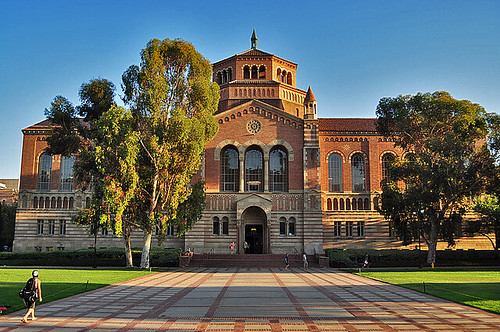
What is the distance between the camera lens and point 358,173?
5419cm

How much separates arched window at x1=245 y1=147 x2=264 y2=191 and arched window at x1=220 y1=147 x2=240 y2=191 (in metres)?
1.21

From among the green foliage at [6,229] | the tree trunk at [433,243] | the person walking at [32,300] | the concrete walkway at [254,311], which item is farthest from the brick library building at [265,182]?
the person walking at [32,300]

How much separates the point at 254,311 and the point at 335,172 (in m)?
39.9

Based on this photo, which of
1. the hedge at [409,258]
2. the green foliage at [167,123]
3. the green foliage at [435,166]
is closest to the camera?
the green foliage at [167,123]

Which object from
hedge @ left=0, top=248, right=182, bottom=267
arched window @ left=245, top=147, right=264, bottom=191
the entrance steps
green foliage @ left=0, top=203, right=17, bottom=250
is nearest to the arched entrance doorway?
arched window @ left=245, top=147, right=264, bottom=191

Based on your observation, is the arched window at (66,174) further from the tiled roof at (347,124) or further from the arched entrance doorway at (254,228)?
the tiled roof at (347,124)

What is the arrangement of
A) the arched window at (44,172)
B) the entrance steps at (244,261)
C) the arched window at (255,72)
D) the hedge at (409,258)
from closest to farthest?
the hedge at (409,258) → the entrance steps at (244,261) → the arched window at (44,172) → the arched window at (255,72)

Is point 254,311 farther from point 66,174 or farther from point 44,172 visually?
point 44,172

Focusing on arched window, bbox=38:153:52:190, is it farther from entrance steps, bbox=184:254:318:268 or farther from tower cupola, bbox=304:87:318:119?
tower cupola, bbox=304:87:318:119

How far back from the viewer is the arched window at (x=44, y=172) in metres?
54.5

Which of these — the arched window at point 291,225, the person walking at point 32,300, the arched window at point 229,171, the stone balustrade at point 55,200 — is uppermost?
the arched window at point 229,171

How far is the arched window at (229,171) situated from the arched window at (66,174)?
20.1 meters

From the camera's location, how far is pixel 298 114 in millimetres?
57219

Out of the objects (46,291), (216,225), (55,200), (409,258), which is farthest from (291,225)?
(46,291)
